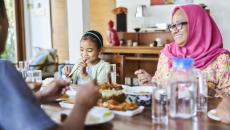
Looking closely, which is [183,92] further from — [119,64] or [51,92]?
[119,64]

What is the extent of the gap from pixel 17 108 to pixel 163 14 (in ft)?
16.0

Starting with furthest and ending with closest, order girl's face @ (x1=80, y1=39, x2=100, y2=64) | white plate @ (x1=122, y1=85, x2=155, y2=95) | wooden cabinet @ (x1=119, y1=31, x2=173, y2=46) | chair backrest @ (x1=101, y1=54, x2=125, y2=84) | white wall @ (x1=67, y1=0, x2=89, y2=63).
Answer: wooden cabinet @ (x1=119, y1=31, x2=173, y2=46), white wall @ (x1=67, y1=0, x2=89, y2=63), chair backrest @ (x1=101, y1=54, x2=125, y2=84), girl's face @ (x1=80, y1=39, x2=100, y2=64), white plate @ (x1=122, y1=85, x2=155, y2=95)

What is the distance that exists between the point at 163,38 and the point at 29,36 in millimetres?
2371

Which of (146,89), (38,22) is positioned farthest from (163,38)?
(146,89)

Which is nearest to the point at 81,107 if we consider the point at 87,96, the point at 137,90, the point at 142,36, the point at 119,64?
the point at 87,96

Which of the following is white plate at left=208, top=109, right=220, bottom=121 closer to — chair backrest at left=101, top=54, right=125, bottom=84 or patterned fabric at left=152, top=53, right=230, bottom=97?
patterned fabric at left=152, top=53, right=230, bottom=97

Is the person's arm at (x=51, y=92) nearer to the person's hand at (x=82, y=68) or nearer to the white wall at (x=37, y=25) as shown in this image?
the person's hand at (x=82, y=68)

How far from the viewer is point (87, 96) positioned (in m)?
0.96

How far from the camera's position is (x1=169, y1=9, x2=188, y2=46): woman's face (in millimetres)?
2074

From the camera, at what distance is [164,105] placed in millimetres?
1270

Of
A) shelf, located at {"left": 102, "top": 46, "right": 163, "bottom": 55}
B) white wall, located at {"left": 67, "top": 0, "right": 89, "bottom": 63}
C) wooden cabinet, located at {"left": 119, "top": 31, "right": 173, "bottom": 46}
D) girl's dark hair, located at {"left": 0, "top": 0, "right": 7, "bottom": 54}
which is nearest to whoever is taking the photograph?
girl's dark hair, located at {"left": 0, "top": 0, "right": 7, "bottom": 54}

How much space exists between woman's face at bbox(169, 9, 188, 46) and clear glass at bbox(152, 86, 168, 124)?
0.86 meters

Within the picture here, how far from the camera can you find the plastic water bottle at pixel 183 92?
134 centimetres

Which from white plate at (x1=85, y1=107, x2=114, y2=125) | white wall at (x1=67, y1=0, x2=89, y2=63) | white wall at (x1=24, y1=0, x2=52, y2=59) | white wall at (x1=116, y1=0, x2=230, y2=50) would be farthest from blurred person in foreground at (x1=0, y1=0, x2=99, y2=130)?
white wall at (x1=24, y1=0, x2=52, y2=59)
